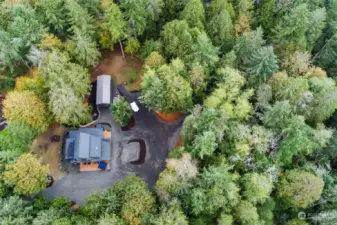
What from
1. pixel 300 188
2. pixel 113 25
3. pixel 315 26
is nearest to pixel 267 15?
pixel 315 26

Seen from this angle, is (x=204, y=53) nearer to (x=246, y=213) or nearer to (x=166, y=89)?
(x=166, y=89)

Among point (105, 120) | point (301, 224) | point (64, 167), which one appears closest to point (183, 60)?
point (105, 120)

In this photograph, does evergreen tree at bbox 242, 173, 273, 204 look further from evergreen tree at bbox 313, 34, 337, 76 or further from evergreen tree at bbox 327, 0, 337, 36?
evergreen tree at bbox 327, 0, 337, 36

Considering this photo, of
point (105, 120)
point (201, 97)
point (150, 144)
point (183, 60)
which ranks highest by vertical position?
point (183, 60)

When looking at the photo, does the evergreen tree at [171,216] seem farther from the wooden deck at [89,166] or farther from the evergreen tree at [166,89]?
the evergreen tree at [166,89]

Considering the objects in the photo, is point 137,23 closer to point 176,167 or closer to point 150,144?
point 150,144

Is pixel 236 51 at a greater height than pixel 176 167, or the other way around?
pixel 236 51

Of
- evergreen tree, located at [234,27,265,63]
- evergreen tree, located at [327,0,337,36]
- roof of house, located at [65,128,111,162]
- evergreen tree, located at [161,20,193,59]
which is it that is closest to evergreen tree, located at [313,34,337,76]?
evergreen tree, located at [327,0,337,36]

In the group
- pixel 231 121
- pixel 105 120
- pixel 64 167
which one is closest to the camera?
pixel 231 121
